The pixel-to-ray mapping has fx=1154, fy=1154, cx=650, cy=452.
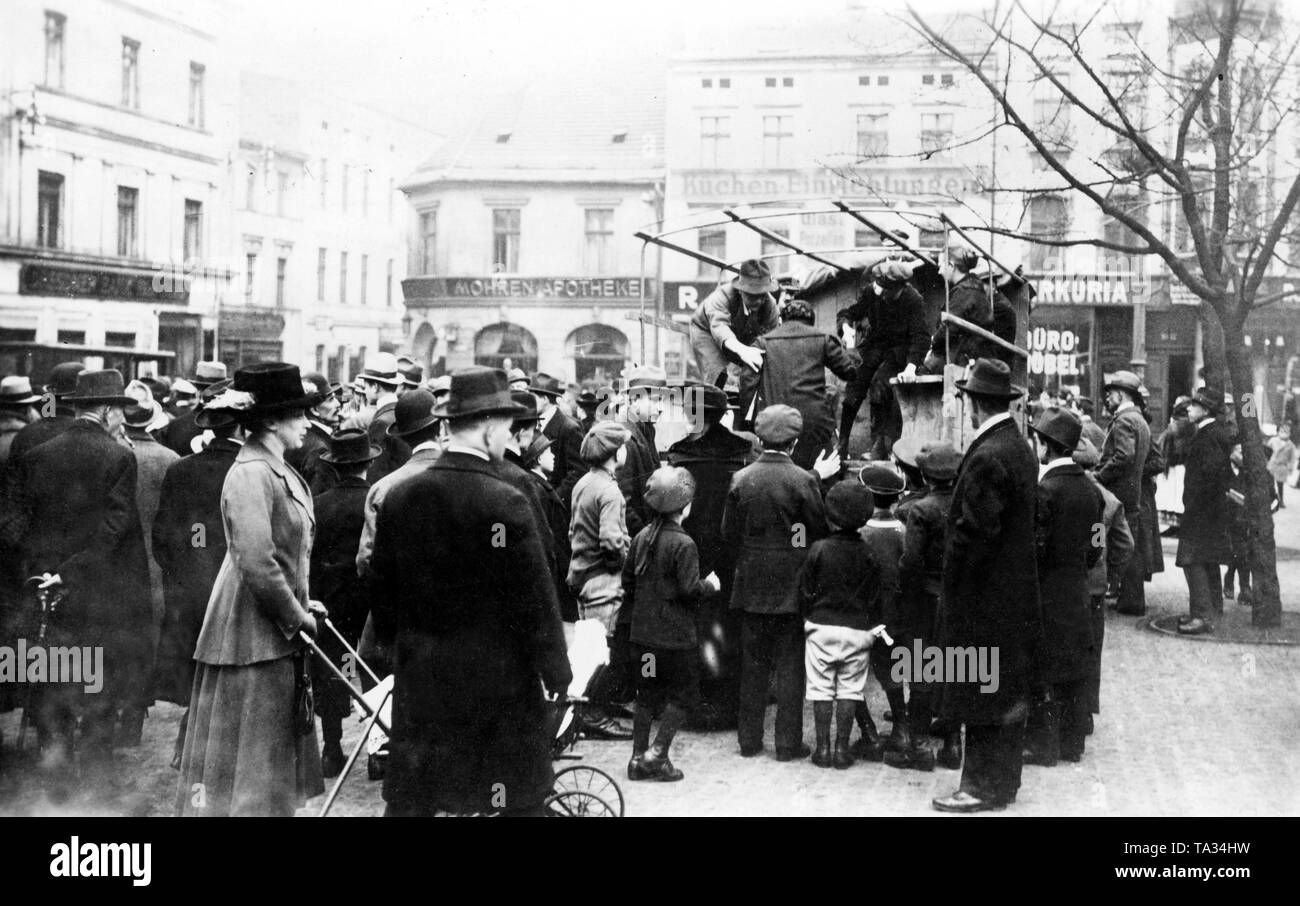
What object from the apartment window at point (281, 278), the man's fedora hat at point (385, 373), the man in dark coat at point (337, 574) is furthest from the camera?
the apartment window at point (281, 278)

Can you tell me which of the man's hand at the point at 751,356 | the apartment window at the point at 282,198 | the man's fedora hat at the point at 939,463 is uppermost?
the apartment window at the point at 282,198

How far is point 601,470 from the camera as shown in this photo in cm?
741

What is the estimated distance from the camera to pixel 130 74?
33.1 feet

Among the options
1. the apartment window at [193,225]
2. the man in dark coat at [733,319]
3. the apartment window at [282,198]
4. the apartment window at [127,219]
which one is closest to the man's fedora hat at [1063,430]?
the man in dark coat at [733,319]

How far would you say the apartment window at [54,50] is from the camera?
816 cm

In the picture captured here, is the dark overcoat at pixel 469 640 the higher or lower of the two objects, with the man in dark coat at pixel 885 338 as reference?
lower

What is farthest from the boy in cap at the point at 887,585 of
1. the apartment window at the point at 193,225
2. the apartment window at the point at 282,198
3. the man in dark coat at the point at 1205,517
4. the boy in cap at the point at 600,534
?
the apartment window at the point at 282,198

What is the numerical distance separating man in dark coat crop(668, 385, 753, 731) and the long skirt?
353 centimetres

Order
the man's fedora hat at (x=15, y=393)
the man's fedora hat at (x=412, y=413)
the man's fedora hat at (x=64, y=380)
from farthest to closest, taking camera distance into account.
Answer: the man's fedora hat at (x=64, y=380) → the man's fedora hat at (x=15, y=393) → the man's fedora hat at (x=412, y=413)

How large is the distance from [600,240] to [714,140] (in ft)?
5.92

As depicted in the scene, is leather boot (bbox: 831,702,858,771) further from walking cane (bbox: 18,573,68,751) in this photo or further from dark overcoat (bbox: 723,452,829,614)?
walking cane (bbox: 18,573,68,751)

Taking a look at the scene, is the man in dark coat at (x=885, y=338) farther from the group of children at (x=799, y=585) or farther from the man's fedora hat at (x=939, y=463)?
the group of children at (x=799, y=585)

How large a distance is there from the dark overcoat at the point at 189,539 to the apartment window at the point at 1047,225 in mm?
6742

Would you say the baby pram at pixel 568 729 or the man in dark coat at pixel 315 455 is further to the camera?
the man in dark coat at pixel 315 455
